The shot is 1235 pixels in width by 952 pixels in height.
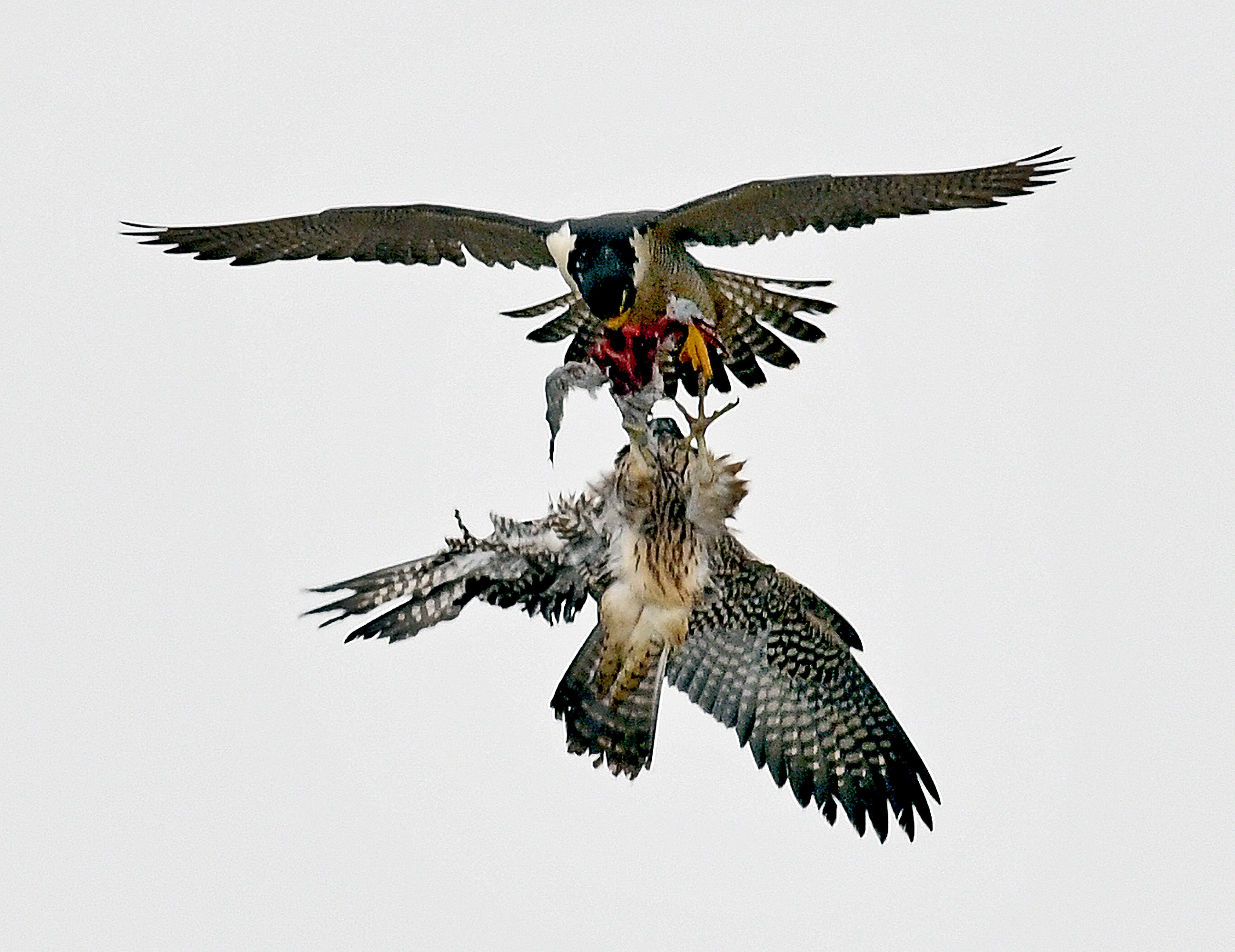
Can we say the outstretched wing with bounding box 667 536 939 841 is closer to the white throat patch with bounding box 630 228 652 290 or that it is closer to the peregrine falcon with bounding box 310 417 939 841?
the peregrine falcon with bounding box 310 417 939 841

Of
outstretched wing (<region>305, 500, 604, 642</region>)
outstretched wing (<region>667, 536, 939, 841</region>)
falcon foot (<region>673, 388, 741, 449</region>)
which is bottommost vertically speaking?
outstretched wing (<region>667, 536, 939, 841</region>)

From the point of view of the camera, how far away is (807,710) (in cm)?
636

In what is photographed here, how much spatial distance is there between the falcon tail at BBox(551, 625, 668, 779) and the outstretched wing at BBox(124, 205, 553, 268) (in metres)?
1.70

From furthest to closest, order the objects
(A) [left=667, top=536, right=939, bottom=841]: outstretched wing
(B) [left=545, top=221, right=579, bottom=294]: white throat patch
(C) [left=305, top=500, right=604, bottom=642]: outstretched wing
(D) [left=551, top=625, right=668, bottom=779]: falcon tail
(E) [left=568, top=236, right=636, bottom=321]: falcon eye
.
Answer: (B) [left=545, top=221, right=579, bottom=294]: white throat patch
(E) [left=568, top=236, right=636, bottom=321]: falcon eye
(A) [left=667, top=536, right=939, bottom=841]: outstretched wing
(D) [left=551, top=625, right=668, bottom=779]: falcon tail
(C) [left=305, top=500, right=604, bottom=642]: outstretched wing

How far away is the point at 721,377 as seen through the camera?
22.5 ft

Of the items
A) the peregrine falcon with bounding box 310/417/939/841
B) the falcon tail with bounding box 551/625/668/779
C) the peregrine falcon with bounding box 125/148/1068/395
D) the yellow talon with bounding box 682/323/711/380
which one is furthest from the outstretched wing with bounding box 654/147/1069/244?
the falcon tail with bounding box 551/625/668/779

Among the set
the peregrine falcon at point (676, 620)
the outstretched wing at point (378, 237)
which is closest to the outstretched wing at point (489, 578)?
the peregrine falcon at point (676, 620)

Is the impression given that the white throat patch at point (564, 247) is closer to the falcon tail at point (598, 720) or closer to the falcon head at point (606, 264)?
the falcon head at point (606, 264)

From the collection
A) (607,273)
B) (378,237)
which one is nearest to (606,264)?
(607,273)

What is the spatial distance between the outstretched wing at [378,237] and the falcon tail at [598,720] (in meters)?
1.70

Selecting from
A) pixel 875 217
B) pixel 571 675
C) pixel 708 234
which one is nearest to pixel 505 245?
pixel 708 234

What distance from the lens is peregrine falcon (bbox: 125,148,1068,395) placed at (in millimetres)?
6098

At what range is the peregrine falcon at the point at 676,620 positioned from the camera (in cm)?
571

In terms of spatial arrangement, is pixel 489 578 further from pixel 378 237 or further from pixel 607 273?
pixel 378 237
